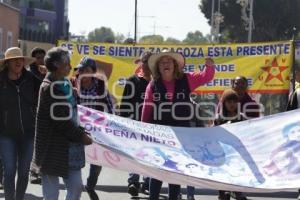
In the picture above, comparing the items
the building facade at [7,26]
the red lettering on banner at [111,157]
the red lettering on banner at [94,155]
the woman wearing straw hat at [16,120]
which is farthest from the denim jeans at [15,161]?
the building facade at [7,26]

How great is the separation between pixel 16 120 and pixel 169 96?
63.5 inches

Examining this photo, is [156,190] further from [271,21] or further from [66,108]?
[271,21]

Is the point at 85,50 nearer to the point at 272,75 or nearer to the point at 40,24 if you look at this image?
the point at 272,75

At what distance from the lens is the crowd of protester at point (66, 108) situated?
556 centimetres

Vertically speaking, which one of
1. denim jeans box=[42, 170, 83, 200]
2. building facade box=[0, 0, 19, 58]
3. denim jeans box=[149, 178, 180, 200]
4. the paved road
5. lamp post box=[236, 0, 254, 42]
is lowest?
the paved road

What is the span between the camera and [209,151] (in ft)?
23.0

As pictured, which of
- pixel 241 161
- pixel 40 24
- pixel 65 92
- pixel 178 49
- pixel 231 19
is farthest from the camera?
pixel 40 24

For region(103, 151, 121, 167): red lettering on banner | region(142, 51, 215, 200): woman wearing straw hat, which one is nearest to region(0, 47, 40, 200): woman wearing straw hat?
region(103, 151, 121, 167): red lettering on banner

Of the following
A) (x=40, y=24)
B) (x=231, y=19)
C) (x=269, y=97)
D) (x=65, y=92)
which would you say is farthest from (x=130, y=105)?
(x=40, y=24)

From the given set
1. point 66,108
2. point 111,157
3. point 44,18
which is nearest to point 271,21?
point 44,18

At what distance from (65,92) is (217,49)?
7061 mm

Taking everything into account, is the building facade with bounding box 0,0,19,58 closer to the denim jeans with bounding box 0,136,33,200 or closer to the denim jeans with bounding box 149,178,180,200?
the denim jeans with bounding box 0,136,33,200

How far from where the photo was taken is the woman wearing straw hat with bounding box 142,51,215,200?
276 inches

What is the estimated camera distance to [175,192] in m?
6.96
